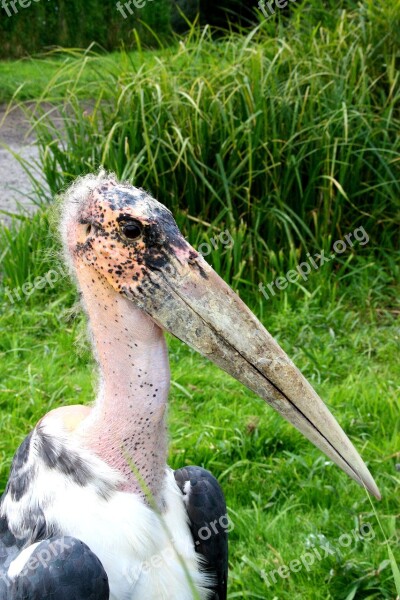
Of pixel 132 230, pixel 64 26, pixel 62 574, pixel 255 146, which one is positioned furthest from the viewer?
pixel 64 26

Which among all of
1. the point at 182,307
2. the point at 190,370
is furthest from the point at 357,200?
the point at 182,307

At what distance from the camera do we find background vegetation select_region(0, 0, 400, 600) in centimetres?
405

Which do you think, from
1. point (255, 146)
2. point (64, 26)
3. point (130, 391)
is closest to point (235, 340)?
point (130, 391)

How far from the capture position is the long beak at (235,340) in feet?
6.61

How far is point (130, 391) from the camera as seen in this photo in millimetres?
2047

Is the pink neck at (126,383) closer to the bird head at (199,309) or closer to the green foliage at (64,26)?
the bird head at (199,309)

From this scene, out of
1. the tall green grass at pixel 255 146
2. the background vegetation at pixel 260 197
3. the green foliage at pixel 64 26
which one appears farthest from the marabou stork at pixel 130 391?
the green foliage at pixel 64 26

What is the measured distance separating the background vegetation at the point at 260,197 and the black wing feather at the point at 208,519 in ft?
3.99

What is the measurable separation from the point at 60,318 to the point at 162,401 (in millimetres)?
2726

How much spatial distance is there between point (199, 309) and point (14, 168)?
571cm

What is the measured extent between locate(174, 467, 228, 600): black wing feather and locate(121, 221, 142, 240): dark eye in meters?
0.79

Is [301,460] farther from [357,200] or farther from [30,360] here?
[357,200]

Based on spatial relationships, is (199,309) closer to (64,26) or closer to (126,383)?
(126,383)

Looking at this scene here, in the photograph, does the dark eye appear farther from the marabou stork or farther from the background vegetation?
the background vegetation
